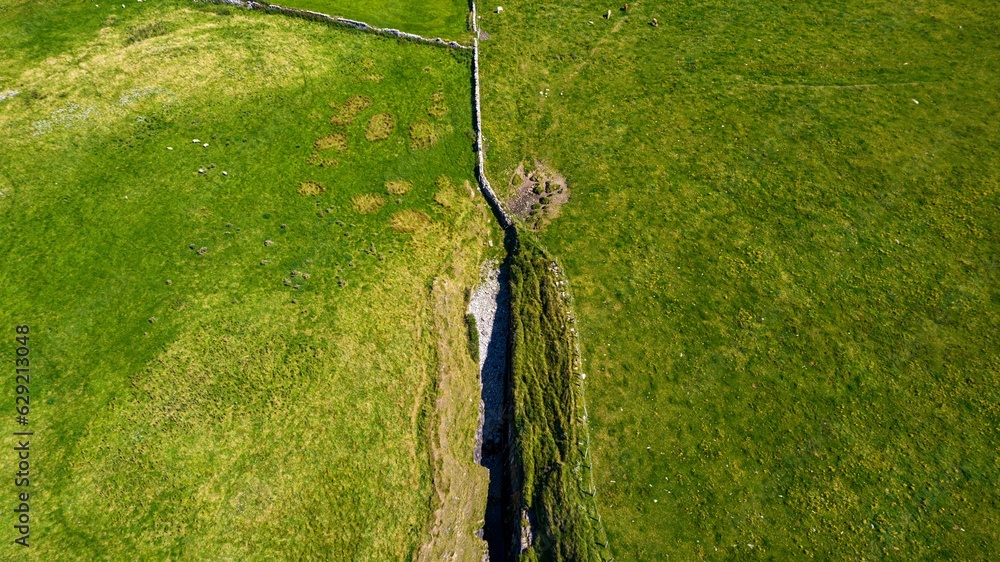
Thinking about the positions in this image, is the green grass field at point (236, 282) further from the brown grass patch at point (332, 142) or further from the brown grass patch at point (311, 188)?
the brown grass patch at point (332, 142)

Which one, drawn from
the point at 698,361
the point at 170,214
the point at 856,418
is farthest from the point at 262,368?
the point at 856,418

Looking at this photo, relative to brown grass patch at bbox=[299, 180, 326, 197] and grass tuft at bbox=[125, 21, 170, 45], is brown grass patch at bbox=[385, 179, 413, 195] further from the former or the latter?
grass tuft at bbox=[125, 21, 170, 45]

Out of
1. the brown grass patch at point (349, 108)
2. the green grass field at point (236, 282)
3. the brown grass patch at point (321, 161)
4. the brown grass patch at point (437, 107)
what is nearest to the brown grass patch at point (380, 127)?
the green grass field at point (236, 282)

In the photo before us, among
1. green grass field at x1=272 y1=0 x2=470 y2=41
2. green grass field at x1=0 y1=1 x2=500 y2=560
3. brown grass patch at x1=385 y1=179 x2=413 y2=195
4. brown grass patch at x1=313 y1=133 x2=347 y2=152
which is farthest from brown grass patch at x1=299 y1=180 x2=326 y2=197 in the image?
green grass field at x1=272 y1=0 x2=470 y2=41

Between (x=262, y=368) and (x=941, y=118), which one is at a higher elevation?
(x=941, y=118)

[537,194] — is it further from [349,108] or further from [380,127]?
[349,108]

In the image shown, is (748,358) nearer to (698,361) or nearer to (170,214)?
(698,361)
